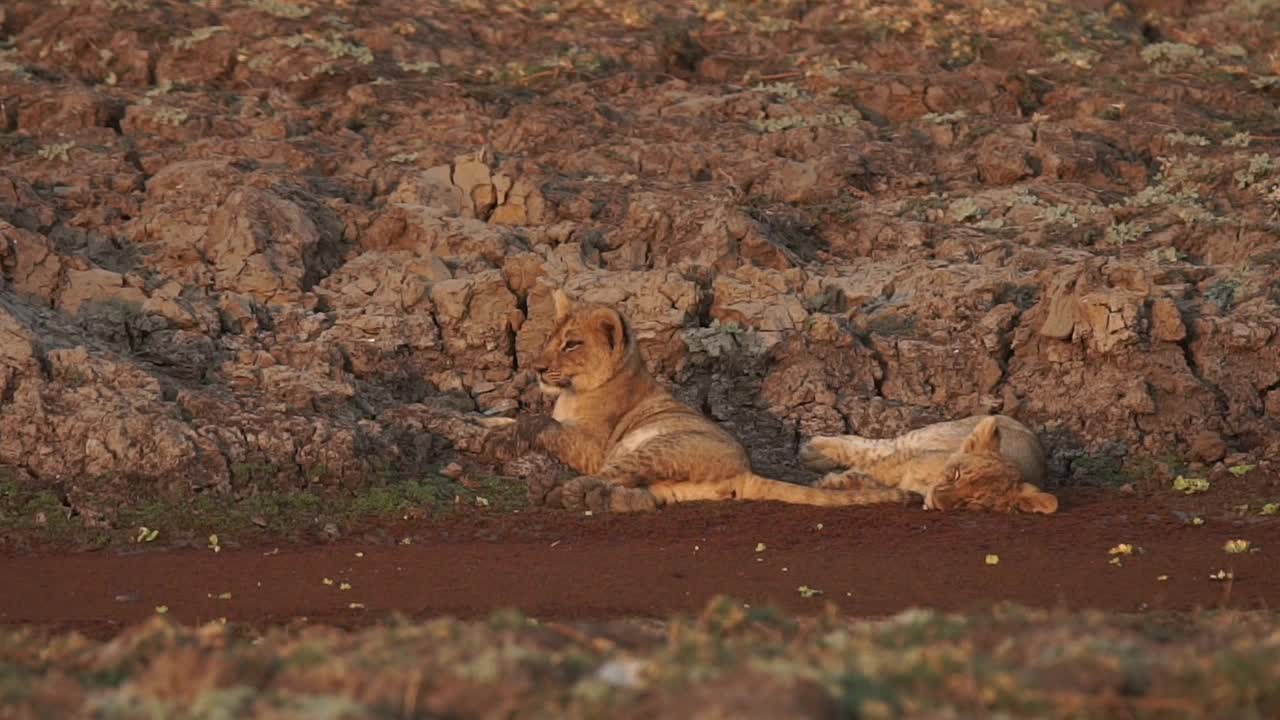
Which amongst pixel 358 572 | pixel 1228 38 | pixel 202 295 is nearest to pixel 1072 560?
pixel 358 572

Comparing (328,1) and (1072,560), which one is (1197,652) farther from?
(328,1)

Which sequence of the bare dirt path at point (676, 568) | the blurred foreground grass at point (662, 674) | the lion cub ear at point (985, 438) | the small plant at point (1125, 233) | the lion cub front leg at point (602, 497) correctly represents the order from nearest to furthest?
the blurred foreground grass at point (662, 674) < the bare dirt path at point (676, 568) < the lion cub ear at point (985, 438) < the lion cub front leg at point (602, 497) < the small plant at point (1125, 233)

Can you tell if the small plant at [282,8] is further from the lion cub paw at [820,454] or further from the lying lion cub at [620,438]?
the lion cub paw at [820,454]

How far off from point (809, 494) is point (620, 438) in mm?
1860

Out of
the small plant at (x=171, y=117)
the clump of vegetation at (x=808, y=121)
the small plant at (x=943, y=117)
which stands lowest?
the small plant at (x=943, y=117)

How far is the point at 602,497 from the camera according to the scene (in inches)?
582

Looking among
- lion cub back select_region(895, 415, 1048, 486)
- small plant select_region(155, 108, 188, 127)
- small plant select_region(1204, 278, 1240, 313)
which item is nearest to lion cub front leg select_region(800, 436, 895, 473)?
lion cub back select_region(895, 415, 1048, 486)

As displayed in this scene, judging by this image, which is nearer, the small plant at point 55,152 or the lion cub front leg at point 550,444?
the lion cub front leg at point 550,444

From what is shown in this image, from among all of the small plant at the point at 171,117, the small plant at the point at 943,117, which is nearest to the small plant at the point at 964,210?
the small plant at the point at 943,117

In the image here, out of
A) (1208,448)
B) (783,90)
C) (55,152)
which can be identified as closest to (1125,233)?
(1208,448)

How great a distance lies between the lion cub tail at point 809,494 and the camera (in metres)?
14.8

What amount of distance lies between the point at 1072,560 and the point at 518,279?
7163mm

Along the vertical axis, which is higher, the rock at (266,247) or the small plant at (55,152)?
the small plant at (55,152)

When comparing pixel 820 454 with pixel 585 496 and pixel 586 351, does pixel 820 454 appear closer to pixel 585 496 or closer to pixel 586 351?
pixel 586 351
